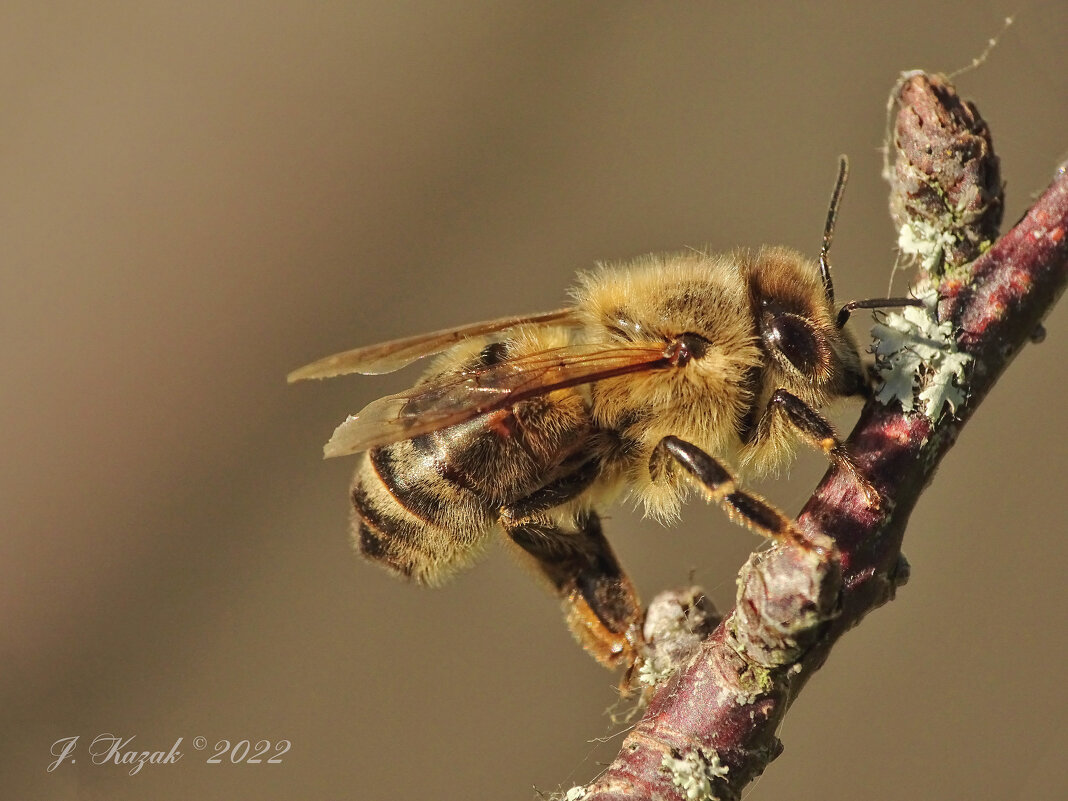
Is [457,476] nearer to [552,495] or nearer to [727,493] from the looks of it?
[552,495]

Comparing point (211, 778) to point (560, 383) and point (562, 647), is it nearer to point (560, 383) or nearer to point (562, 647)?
point (562, 647)

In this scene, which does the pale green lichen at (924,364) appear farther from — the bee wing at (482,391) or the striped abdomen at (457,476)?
the striped abdomen at (457,476)

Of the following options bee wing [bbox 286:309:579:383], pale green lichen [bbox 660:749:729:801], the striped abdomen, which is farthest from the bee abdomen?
pale green lichen [bbox 660:749:729:801]

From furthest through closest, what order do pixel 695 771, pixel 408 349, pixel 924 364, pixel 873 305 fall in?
1. pixel 408 349
2. pixel 873 305
3. pixel 924 364
4. pixel 695 771

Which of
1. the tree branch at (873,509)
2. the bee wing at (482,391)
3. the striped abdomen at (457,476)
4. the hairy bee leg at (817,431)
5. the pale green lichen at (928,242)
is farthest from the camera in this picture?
the striped abdomen at (457,476)

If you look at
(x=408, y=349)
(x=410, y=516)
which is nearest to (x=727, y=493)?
(x=410, y=516)

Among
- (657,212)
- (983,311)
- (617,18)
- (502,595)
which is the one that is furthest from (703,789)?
(617,18)

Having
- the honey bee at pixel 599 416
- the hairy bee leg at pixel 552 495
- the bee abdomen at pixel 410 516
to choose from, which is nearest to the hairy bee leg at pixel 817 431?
the honey bee at pixel 599 416

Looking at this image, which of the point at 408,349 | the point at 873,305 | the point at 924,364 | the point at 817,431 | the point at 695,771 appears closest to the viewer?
the point at 695,771
